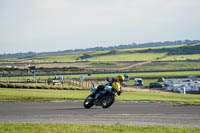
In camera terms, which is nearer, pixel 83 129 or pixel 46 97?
pixel 83 129

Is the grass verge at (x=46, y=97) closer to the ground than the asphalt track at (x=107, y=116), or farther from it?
closer to the ground

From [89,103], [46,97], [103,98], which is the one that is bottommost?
[46,97]

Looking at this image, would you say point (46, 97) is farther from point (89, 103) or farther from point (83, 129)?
point (83, 129)

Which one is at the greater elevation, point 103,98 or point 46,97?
point 103,98

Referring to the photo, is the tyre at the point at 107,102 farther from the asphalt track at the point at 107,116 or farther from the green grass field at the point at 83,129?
the green grass field at the point at 83,129

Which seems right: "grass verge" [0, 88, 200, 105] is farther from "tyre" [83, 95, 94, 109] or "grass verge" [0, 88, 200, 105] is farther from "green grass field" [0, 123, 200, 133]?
"green grass field" [0, 123, 200, 133]

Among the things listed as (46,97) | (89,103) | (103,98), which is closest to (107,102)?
(103,98)

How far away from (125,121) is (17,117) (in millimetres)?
4623

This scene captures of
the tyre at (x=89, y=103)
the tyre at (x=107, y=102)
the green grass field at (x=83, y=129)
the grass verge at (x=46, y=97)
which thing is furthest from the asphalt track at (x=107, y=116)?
the grass verge at (x=46, y=97)

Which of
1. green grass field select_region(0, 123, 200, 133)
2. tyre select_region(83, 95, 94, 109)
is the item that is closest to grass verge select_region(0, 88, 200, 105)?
tyre select_region(83, 95, 94, 109)

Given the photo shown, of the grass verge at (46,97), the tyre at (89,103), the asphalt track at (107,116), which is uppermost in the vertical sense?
the tyre at (89,103)

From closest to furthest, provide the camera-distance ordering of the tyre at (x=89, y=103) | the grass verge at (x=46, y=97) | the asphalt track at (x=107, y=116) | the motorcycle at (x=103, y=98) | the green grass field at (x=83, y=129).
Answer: the green grass field at (x=83, y=129) → the asphalt track at (x=107, y=116) → the motorcycle at (x=103, y=98) → the tyre at (x=89, y=103) → the grass verge at (x=46, y=97)

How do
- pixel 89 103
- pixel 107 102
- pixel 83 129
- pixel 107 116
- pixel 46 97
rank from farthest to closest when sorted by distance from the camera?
pixel 46 97 → pixel 89 103 → pixel 107 102 → pixel 107 116 → pixel 83 129

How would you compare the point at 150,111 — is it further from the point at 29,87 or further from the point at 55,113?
the point at 29,87
